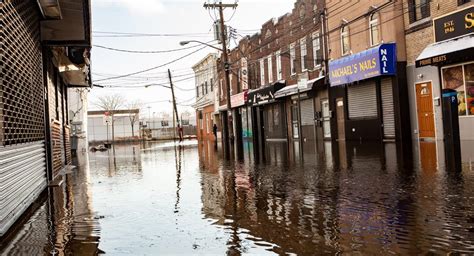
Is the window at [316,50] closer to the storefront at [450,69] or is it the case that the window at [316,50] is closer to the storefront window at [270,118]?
the storefront at [450,69]

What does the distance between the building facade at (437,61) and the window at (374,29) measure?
1.58m

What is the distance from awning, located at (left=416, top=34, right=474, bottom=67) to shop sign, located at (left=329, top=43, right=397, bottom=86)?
6.25 feet

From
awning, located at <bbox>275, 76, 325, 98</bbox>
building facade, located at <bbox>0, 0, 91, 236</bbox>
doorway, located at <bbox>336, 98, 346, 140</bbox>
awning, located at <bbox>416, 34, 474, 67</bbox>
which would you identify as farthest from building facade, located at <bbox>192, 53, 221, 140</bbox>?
building facade, located at <bbox>0, 0, 91, 236</bbox>

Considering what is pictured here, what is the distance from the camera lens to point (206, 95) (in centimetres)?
5247

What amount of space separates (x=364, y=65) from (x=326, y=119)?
216 inches

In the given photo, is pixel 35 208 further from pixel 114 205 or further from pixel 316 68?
pixel 316 68

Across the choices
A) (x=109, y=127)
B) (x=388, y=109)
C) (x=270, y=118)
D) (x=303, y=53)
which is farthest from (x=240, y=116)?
(x=109, y=127)

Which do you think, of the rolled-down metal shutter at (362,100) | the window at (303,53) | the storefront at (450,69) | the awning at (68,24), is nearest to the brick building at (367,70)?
the rolled-down metal shutter at (362,100)

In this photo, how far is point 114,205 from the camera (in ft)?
24.6

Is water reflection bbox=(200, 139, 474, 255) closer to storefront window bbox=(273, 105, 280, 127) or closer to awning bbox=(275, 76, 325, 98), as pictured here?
awning bbox=(275, 76, 325, 98)

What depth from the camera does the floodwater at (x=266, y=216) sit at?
4512 mm

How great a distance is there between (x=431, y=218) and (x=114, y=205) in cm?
474

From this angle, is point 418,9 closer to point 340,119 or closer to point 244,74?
point 340,119

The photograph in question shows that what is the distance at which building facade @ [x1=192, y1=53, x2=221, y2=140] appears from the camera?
4925 centimetres
